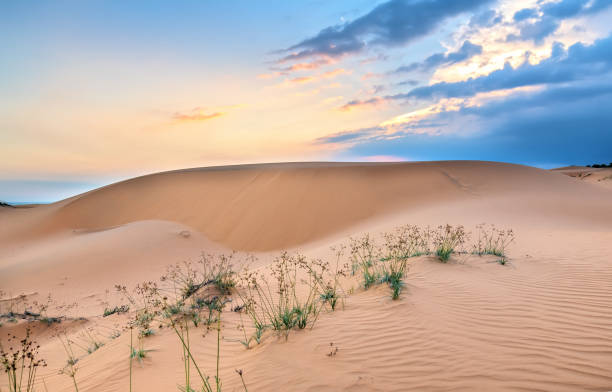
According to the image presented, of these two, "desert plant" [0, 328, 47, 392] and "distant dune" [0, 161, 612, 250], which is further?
"distant dune" [0, 161, 612, 250]

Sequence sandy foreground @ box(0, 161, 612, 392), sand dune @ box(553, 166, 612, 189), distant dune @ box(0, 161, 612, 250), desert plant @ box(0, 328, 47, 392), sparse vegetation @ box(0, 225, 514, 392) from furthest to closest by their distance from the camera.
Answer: sand dune @ box(553, 166, 612, 189)
distant dune @ box(0, 161, 612, 250)
sparse vegetation @ box(0, 225, 514, 392)
sandy foreground @ box(0, 161, 612, 392)
desert plant @ box(0, 328, 47, 392)

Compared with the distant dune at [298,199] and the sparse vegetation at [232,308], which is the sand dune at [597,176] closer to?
the distant dune at [298,199]

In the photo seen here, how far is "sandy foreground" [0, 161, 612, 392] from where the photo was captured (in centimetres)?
310

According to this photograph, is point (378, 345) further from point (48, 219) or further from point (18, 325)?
point (48, 219)

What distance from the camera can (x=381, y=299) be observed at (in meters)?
4.88

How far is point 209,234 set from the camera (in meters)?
16.9

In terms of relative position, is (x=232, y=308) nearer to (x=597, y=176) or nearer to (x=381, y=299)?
(x=381, y=299)

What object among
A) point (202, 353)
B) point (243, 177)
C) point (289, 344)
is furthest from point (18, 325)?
point (243, 177)

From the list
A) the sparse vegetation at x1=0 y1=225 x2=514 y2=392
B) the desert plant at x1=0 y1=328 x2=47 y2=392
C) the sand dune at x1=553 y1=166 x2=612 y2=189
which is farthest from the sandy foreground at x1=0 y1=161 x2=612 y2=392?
the sand dune at x1=553 y1=166 x2=612 y2=189

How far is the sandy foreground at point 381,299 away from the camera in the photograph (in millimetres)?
3098

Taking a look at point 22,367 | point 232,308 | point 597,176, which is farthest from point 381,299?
point 597,176

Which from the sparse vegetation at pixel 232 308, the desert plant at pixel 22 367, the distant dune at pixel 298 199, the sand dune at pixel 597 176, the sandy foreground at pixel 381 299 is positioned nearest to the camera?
the desert plant at pixel 22 367

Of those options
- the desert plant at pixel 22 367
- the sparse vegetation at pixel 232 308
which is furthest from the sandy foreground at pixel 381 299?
the desert plant at pixel 22 367

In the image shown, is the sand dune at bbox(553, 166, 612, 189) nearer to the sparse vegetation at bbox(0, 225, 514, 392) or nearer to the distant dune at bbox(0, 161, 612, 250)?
the distant dune at bbox(0, 161, 612, 250)
